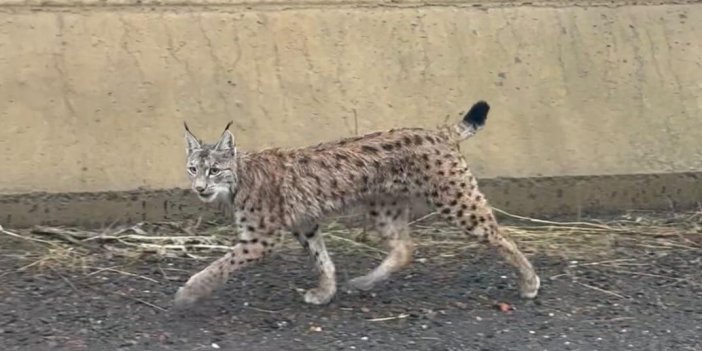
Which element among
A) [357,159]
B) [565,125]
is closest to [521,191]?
[565,125]

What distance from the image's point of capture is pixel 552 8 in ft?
27.8

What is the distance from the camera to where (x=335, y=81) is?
805cm

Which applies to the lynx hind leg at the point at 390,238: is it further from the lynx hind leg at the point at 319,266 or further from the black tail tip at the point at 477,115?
the black tail tip at the point at 477,115

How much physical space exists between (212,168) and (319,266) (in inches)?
33.6

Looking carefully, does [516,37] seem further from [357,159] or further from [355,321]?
[355,321]

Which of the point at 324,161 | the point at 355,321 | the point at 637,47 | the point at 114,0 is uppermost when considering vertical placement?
the point at 114,0

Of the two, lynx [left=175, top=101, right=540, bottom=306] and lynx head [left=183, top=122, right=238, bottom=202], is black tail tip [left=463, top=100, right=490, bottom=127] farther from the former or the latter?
lynx head [left=183, top=122, right=238, bottom=202]

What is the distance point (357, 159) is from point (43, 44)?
8.71 feet

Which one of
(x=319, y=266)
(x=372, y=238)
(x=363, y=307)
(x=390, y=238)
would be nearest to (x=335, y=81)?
(x=372, y=238)

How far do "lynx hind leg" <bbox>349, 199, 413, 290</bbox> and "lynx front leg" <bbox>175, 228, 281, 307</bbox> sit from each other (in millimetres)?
712

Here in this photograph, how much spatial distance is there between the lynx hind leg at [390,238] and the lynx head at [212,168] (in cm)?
92

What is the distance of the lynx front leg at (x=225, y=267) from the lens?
5973 millimetres

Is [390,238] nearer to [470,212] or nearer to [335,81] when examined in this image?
[470,212]

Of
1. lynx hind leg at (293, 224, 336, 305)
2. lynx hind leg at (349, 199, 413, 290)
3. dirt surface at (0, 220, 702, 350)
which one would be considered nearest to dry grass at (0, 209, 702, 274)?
dirt surface at (0, 220, 702, 350)
